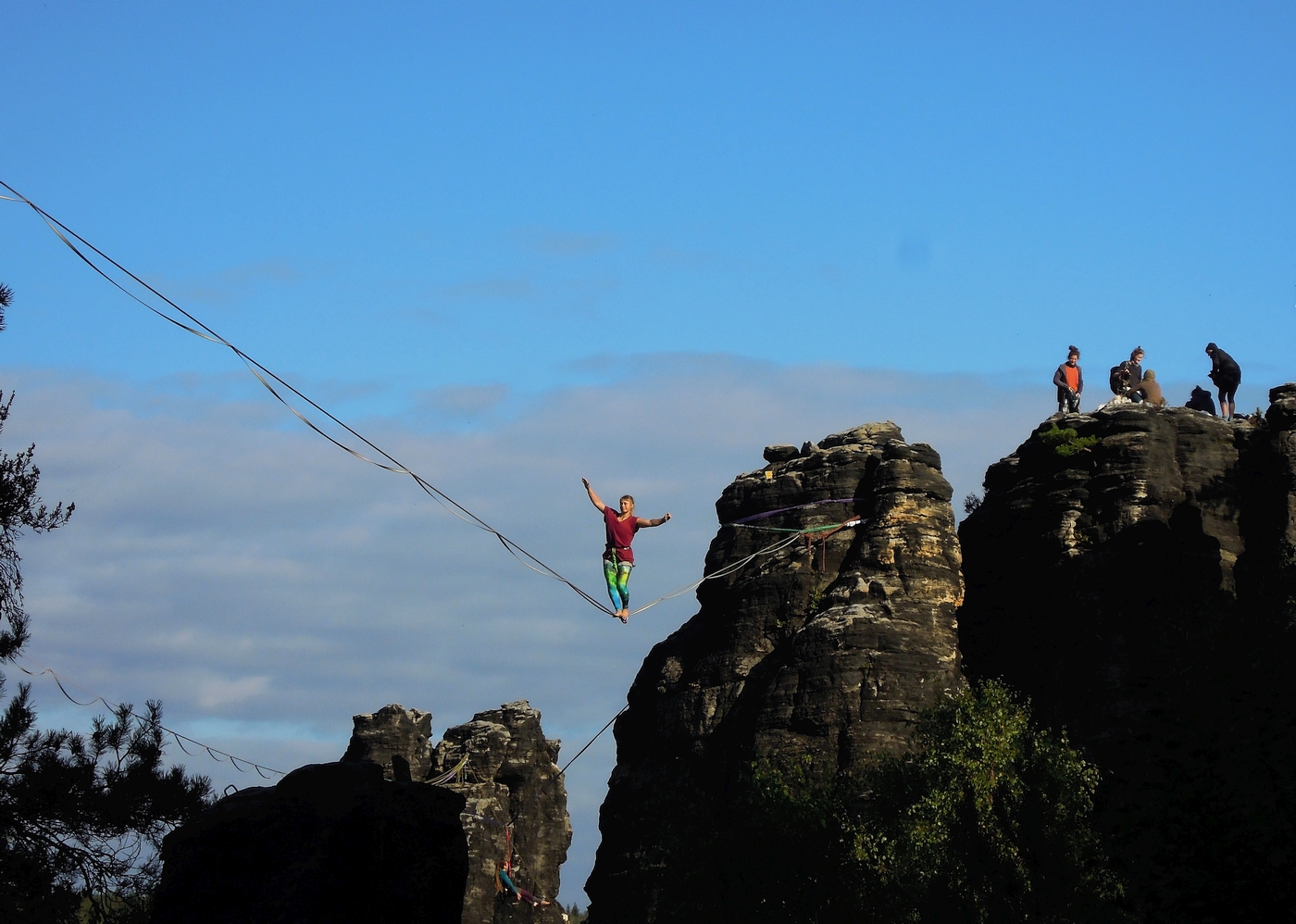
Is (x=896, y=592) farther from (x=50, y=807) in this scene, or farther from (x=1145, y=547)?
(x=50, y=807)

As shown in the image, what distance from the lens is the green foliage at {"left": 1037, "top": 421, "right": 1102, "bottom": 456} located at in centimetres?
5466

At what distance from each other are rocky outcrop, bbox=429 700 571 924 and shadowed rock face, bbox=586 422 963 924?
821 cm

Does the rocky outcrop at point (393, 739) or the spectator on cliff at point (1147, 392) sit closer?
the spectator on cliff at point (1147, 392)

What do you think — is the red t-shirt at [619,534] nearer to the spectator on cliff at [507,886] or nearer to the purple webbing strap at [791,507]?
the purple webbing strap at [791,507]

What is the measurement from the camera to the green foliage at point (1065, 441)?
54.7 metres

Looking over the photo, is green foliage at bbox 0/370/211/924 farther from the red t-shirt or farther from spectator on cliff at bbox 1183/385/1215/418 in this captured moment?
spectator on cliff at bbox 1183/385/1215/418

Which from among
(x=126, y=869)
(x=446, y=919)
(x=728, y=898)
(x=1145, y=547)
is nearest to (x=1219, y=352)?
(x=1145, y=547)

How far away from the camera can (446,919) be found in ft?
82.5

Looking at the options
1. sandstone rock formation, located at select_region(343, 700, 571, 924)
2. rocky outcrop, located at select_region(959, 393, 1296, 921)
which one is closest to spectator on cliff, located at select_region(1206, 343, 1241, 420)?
rocky outcrop, located at select_region(959, 393, 1296, 921)

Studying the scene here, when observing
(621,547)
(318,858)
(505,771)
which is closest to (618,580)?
(621,547)

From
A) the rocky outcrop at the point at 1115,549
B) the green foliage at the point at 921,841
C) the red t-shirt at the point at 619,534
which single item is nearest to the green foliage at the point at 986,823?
the green foliage at the point at 921,841

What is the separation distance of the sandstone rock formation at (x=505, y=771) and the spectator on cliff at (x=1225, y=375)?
31.5 m

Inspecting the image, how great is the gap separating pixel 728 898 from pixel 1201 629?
1450 cm

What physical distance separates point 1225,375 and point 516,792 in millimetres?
33158
